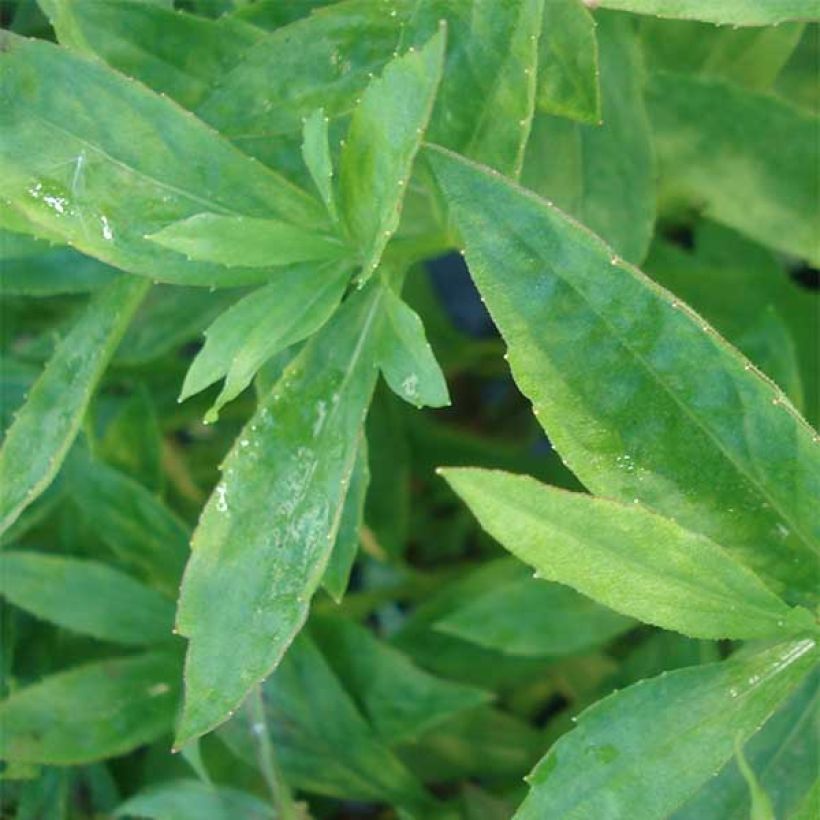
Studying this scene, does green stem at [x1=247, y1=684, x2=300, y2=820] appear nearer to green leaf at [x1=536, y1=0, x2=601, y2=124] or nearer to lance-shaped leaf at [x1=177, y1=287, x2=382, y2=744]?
lance-shaped leaf at [x1=177, y1=287, x2=382, y2=744]

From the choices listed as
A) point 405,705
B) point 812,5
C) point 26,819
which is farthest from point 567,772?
point 26,819

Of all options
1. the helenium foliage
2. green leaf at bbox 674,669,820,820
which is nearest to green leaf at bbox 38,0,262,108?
the helenium foliage

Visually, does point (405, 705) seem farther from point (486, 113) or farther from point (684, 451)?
point (486, 113)

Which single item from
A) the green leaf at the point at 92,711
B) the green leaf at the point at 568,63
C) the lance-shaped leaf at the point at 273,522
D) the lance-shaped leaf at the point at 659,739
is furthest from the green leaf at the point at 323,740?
the green leaf at the point at 568,63

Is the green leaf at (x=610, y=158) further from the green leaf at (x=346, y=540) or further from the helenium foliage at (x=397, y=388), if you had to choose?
the green leaf at (x=346, y=540)

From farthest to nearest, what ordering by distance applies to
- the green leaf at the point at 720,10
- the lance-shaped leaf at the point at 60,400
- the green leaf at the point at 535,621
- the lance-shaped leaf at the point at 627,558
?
1. the green leaf at the point at 535,621
2. the lance-shaped leaf at the point at 60,400
3. the green leaf at the point at 720,10
4. the lance-shaped leaf at the point at 627,558

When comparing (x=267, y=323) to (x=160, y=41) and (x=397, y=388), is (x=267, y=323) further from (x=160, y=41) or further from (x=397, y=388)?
(x=160, y=41)

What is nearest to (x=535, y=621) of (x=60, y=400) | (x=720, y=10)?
(x=60, y=400)
